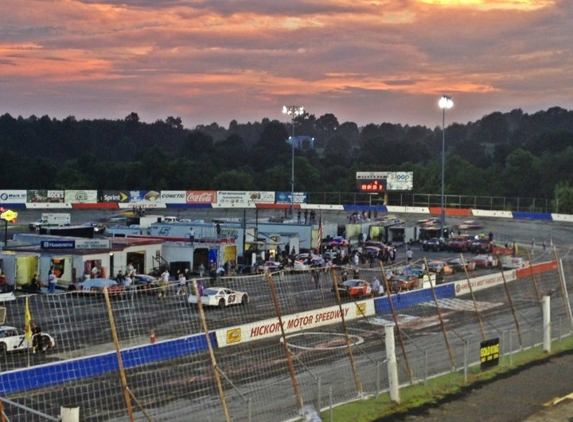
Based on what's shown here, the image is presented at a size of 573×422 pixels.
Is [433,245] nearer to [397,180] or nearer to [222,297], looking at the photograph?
[397,180]

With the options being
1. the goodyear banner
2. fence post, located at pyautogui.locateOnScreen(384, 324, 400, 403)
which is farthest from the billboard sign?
fence post, located at pyautogui.locateOnScreen(384, 324, 400, 403)

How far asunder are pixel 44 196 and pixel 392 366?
8446cm

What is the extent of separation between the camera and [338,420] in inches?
623

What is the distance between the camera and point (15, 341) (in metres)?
24.0

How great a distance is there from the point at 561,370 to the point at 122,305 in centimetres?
1484

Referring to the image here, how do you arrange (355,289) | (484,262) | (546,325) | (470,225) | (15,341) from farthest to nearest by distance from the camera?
(470,225) < (484,262) < (355,289) < (15,341) < (546,325)

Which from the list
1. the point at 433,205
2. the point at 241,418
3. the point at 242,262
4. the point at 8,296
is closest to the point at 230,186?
the point at 433,205

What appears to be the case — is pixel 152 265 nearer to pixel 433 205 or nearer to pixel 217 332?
pixel 217 332

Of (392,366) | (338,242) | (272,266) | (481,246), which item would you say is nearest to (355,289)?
(272,266)

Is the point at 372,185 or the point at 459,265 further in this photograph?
the point at 372,185

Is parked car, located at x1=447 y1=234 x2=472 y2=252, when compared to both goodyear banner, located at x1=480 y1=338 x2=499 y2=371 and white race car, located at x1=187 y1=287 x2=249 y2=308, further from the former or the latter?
goodyear banner, located at x1=480 y1=338 x2=499 y2=371

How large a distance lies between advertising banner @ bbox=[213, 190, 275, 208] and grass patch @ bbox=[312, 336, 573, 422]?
255ft

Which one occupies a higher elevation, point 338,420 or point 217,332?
point 217,332

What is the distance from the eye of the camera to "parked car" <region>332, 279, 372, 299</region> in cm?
3550
